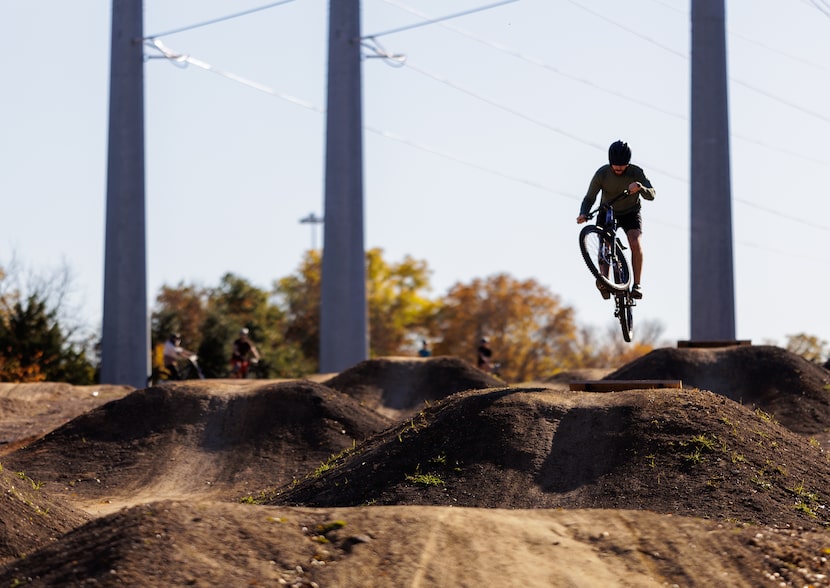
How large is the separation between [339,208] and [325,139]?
89.0 inches

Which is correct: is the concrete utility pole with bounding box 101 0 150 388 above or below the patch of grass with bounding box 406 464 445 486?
above

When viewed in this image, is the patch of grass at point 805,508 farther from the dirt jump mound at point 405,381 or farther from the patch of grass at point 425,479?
the dirt jump mound at point 405,381

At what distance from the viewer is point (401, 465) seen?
17406 mm

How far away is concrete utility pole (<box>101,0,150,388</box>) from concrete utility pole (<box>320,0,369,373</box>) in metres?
6.16

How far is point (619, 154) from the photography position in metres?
16.9

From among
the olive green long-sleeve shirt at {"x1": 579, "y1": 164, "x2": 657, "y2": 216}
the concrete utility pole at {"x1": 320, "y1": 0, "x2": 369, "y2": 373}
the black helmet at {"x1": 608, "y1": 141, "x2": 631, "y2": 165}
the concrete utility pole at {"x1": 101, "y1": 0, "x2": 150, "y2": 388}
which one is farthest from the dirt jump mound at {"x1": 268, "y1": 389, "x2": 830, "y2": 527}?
the concrete utility pole at {"x1": 101, "y1": 0, "x2": 150, "y2": 388}

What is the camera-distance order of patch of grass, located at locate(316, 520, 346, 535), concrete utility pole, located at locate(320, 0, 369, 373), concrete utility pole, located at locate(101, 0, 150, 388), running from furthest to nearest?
1. concrete utility pole, located at locate(101, 0, 150, 388)
2. concrete utility pole, located at locate(320, 0, 369, 373)
3. patch of grass, located at locate(316, 520, 346, 535)

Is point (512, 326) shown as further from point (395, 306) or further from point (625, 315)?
point (625, 315)

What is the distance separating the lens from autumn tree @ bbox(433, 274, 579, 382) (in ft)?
261

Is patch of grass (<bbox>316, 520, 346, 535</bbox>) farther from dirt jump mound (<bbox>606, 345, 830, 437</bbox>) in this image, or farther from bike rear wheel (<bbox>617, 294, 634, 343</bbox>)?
dirt jump mound (<bbox>606, 345, 830, 437</bbox>)

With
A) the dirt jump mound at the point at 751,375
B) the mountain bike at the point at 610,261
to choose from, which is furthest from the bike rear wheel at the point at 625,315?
the dirt jump mound at the point at 751,375

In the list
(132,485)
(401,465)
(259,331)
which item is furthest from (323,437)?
(259,331)

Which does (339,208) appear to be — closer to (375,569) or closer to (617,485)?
(617,485)

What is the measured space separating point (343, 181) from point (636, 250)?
2295 cm
